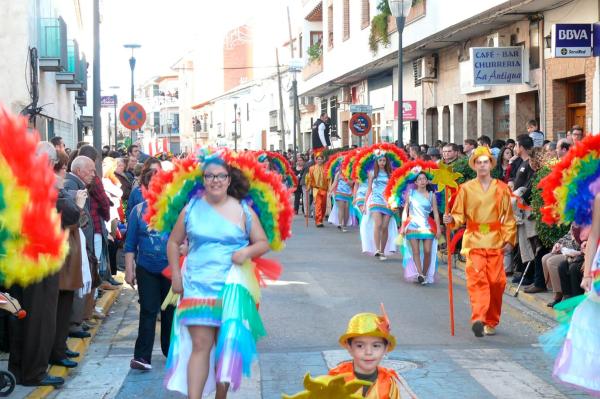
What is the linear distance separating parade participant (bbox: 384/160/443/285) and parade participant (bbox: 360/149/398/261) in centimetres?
248

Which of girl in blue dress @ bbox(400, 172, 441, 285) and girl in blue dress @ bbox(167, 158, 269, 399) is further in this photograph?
girl in blue dress @ bbox(400, 172, 441, 285)

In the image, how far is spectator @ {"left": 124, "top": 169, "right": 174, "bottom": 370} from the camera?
334 inches

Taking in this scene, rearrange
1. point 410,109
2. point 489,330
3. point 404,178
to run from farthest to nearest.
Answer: point 410,109, point 404,178, point 489,330

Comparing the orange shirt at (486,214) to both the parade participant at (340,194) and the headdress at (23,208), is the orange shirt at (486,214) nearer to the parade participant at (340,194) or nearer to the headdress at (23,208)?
the headdress at (23,208)

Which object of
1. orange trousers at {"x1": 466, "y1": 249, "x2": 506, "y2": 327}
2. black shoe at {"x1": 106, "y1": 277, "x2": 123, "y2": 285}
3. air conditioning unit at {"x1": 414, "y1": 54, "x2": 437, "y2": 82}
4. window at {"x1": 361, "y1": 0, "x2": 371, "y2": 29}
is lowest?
black shoe at {"x1": 106, "y1": 277, "x2": 123, "y2": 285}

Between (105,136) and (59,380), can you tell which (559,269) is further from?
(105,136)

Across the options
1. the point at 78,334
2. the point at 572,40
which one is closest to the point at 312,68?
the point at 572,40

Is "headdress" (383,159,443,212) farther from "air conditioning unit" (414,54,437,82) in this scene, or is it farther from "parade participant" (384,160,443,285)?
"air conditioning unit" (414,54,437,82)

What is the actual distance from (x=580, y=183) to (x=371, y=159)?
10664 millimetres

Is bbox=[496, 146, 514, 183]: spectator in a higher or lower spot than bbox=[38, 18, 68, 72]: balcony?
lower

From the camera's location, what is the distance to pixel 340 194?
23656 millimetres

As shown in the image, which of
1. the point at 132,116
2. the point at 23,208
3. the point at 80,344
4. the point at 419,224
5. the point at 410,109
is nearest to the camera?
the point at 23,208

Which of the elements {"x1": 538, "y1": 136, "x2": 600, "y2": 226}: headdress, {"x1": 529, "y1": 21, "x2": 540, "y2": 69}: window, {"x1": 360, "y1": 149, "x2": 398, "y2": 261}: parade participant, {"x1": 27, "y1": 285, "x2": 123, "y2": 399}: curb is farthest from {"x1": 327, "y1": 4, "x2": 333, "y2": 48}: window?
{"x1": 538, "y1": 136, "x2": 600, "y2": 226}: headdress

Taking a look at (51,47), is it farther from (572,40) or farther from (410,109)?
(572,40)
